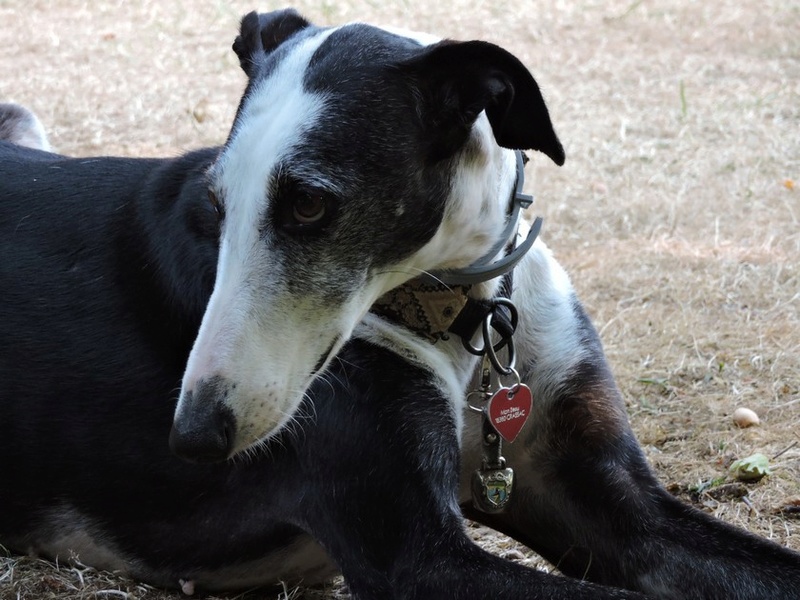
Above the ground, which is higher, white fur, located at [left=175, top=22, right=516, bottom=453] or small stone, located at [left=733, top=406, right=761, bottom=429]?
white fur, located at [left=175, top=22, right=516, bottom=453]

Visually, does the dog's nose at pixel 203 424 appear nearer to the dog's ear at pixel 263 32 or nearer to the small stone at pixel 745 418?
the dog's ear at pixel 263 32

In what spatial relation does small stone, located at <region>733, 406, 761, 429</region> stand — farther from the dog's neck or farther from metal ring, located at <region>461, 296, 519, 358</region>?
the dog's neck

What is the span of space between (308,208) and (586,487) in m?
1.10

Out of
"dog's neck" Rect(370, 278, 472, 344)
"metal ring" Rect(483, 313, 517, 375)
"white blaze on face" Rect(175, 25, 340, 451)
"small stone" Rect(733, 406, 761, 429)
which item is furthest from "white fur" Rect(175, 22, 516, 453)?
"small stone" Rect(733, 406, 761, 429)

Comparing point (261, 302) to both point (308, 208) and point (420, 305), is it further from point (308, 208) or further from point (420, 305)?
point (420, 305)

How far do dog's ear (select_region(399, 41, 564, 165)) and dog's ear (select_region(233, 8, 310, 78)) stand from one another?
0.46 metres

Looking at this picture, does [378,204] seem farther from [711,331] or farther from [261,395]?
[711,331]

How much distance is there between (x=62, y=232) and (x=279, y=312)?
99 centimetres

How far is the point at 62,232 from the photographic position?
3.10 metres

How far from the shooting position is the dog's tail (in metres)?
4.36

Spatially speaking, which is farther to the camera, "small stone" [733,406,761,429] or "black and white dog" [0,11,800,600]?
"small stone" [733,406,761,429]

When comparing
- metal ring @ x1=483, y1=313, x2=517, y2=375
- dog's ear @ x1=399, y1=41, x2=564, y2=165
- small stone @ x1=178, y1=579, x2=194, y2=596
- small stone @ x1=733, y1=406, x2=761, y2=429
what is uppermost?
dog's ear @ x1=399, y1=41, x2=564, y2=165

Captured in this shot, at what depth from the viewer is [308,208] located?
239 cm

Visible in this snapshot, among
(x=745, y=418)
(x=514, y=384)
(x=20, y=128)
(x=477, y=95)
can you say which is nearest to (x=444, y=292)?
(x=514, y=384)
